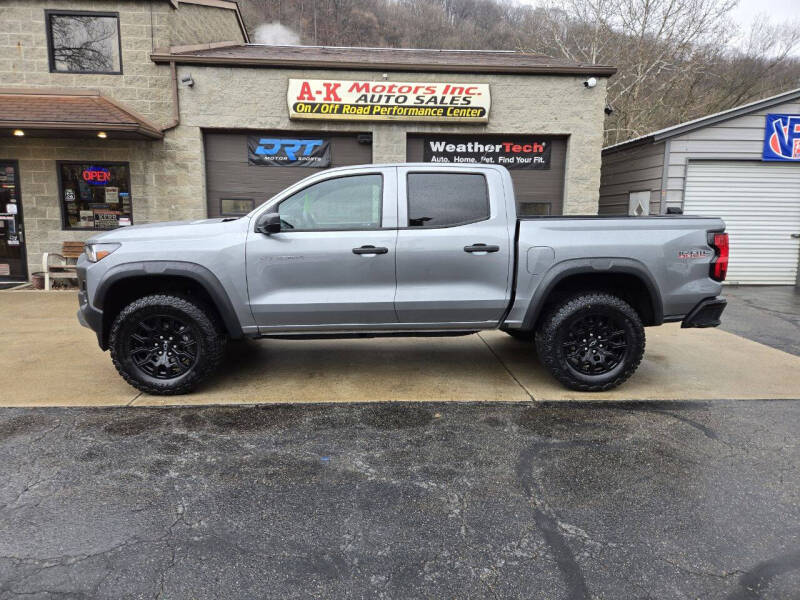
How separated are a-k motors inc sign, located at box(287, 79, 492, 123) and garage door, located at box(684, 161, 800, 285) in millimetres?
4770

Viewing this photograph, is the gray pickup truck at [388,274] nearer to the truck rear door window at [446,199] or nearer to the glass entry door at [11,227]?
the truck rear door window at [446,199]

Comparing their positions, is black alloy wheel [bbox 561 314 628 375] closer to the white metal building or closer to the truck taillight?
the truck taillight

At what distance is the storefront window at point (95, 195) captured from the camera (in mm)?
10297

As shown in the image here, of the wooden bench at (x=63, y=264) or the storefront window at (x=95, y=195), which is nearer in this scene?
the wooden bench at (x=63, y=264)

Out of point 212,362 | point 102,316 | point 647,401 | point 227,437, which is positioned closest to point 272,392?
point 212,362

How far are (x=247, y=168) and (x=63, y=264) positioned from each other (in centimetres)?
393

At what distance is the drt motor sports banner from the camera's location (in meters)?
10.4

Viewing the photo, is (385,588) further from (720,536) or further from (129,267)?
(129,267)

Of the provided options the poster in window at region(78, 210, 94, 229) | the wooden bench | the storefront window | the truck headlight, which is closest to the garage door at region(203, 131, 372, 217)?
the storefront window

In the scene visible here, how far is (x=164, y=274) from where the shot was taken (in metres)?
4.33

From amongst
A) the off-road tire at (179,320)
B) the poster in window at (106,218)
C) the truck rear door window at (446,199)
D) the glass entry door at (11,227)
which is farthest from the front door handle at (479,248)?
the glass entry door at (11,227)

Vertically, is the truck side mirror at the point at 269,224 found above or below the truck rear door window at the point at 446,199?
below

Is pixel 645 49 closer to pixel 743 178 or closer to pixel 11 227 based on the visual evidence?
pixel 743 178

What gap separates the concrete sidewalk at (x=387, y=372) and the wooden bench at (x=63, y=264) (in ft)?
11.0
